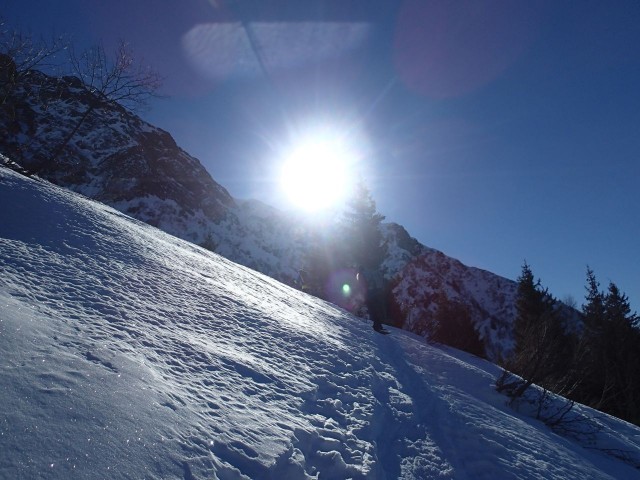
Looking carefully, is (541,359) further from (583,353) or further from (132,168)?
(132,168)

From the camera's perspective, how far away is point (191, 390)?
187cm

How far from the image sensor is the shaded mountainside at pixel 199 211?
47.3 metres

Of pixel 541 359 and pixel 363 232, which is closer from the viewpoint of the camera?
pixel 541 359

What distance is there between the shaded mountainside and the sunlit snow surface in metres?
16.8

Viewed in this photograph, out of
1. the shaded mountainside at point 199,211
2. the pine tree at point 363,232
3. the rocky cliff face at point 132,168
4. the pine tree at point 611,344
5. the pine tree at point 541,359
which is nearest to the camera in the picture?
the pine tree at point 541,359

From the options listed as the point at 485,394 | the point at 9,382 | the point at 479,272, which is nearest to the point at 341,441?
the point at 9,382

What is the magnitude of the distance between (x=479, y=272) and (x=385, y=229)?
48.5m

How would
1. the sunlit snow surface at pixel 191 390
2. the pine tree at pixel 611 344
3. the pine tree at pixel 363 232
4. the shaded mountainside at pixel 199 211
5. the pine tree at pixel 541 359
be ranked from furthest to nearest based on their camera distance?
the shaded mountainside at pixel 199 211 → the pine tree at pixel 363 232 → the pine tree at pixel 611 344 → the pine tree at pixel 541 359 → the sunlit snow surface at pixel 191 390

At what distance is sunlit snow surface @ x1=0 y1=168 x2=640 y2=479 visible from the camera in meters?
1.28

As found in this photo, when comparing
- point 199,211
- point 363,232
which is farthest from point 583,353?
point 199,211

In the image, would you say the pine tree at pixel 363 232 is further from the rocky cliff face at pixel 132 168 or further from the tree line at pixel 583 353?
the rocky cliff face at pixel 132 168

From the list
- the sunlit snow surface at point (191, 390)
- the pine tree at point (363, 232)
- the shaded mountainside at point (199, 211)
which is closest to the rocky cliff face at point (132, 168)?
the shaded mountainside at point (199, 211)

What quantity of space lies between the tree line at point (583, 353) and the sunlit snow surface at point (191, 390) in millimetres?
948

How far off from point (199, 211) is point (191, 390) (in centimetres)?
7647
